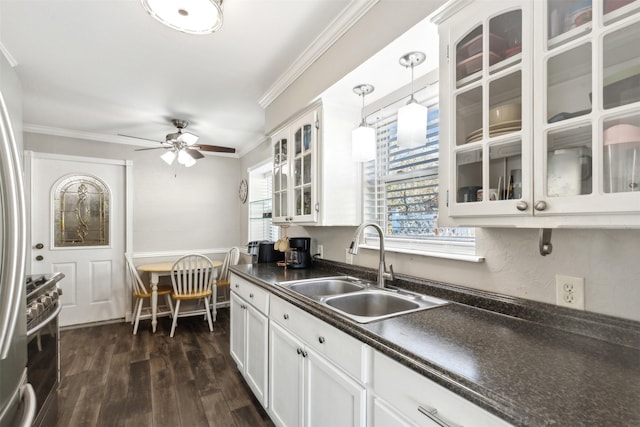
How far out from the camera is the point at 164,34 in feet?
6.07

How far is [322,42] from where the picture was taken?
74.5 inches

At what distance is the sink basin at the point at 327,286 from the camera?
1.92 meters

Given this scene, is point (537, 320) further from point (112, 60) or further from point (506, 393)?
point (112, 60)

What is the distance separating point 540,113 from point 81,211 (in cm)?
461

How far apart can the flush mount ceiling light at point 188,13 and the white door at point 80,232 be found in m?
3.21

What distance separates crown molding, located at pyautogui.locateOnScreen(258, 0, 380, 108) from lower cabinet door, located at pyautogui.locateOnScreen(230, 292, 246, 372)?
1.75 m

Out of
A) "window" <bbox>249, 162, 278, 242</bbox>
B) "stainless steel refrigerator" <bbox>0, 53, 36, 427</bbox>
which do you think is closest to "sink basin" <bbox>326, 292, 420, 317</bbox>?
"stainless steel refrigerator" <bbox>0, 53, 36, 427</bbox>

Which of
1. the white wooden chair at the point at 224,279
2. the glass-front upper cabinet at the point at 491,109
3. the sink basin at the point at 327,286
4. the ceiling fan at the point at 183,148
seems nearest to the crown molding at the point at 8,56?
the ceiling fan at the point at 183,148

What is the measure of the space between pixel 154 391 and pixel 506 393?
250 centimetres

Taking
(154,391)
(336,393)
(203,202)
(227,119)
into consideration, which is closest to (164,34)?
(227,119)

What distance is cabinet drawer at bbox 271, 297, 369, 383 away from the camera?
112 centimetres

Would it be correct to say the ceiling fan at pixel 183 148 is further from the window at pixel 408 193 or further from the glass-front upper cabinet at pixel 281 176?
the window at pixel 408 193

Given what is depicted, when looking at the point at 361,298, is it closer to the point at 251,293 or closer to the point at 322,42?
the point at 251,293

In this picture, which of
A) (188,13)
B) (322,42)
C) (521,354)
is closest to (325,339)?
(521,354)
